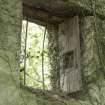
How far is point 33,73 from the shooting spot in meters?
5.41

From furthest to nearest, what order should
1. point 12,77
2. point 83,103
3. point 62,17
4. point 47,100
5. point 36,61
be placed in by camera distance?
point 36,61 < point 62,17 < point 83,103 < point 47,100 < point 12,77

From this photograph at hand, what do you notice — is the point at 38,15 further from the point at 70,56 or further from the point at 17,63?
the point at 17,63

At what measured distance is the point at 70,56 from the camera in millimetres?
4906

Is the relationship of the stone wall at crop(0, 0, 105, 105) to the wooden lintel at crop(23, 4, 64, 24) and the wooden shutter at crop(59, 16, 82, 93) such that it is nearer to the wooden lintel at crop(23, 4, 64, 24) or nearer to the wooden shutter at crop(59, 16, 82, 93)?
the wooden shutter at crop(59, 16, 82, 93)

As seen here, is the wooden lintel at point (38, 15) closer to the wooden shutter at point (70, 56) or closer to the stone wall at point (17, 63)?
the wooden shutter at point (70, 56)

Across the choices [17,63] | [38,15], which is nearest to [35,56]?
[38,15]

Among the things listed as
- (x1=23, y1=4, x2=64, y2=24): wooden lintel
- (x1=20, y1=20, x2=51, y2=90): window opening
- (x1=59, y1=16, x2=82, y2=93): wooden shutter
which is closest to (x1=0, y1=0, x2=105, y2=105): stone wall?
(x1=59, y1=16, x2=82, y2=93): wooden shutter

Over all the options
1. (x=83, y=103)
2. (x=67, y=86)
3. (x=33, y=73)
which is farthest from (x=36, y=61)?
(x=83, y=103)

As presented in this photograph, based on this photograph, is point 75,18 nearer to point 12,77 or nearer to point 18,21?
point 18,21

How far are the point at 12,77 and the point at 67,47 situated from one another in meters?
1.31

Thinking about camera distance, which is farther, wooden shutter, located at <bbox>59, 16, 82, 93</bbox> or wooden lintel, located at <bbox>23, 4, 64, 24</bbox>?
wooden lintel, located at <bbox>23, 4, 64, 24</bbox>

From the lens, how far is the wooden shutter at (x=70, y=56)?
4.72 metres

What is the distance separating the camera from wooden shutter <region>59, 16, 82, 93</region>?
4.72 meters

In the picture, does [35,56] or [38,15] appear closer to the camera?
[38,15]
